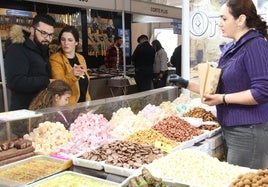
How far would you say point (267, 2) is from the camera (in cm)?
374

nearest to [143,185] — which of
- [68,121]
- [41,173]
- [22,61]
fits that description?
[41,173]

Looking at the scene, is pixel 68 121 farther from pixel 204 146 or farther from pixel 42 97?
pixel 204 146

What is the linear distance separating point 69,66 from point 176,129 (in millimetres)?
1474

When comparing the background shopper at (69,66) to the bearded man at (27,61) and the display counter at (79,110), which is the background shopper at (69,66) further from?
the display counter at (79,110)

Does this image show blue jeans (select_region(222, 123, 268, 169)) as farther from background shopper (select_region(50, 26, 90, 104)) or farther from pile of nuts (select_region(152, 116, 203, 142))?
background shopper (select_region(50, 26, 90, 104))

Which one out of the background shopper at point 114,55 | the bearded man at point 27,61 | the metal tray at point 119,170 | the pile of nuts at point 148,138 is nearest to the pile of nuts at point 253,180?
the metal tray at point 119,170

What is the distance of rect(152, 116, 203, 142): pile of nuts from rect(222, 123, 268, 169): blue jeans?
1.34 feet

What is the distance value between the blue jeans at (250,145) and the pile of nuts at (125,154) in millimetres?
554

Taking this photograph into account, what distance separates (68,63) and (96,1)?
6.75 ft

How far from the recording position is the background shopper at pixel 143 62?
24.3 ft

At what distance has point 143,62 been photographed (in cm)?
752

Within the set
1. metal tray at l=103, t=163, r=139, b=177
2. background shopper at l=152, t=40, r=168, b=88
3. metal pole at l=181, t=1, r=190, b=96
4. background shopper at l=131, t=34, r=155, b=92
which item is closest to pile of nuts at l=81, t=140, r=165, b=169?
metal tray at l=103, t=163, r=139, b=177

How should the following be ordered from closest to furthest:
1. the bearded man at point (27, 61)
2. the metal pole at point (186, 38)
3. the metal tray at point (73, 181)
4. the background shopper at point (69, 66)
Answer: the metal tray at point (73, 181), the bearded man at point (27, 61), the background shopper at point (69, 66), the metal pole at point (186, 38)

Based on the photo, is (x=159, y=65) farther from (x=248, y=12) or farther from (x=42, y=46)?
(x=248, y=12)
